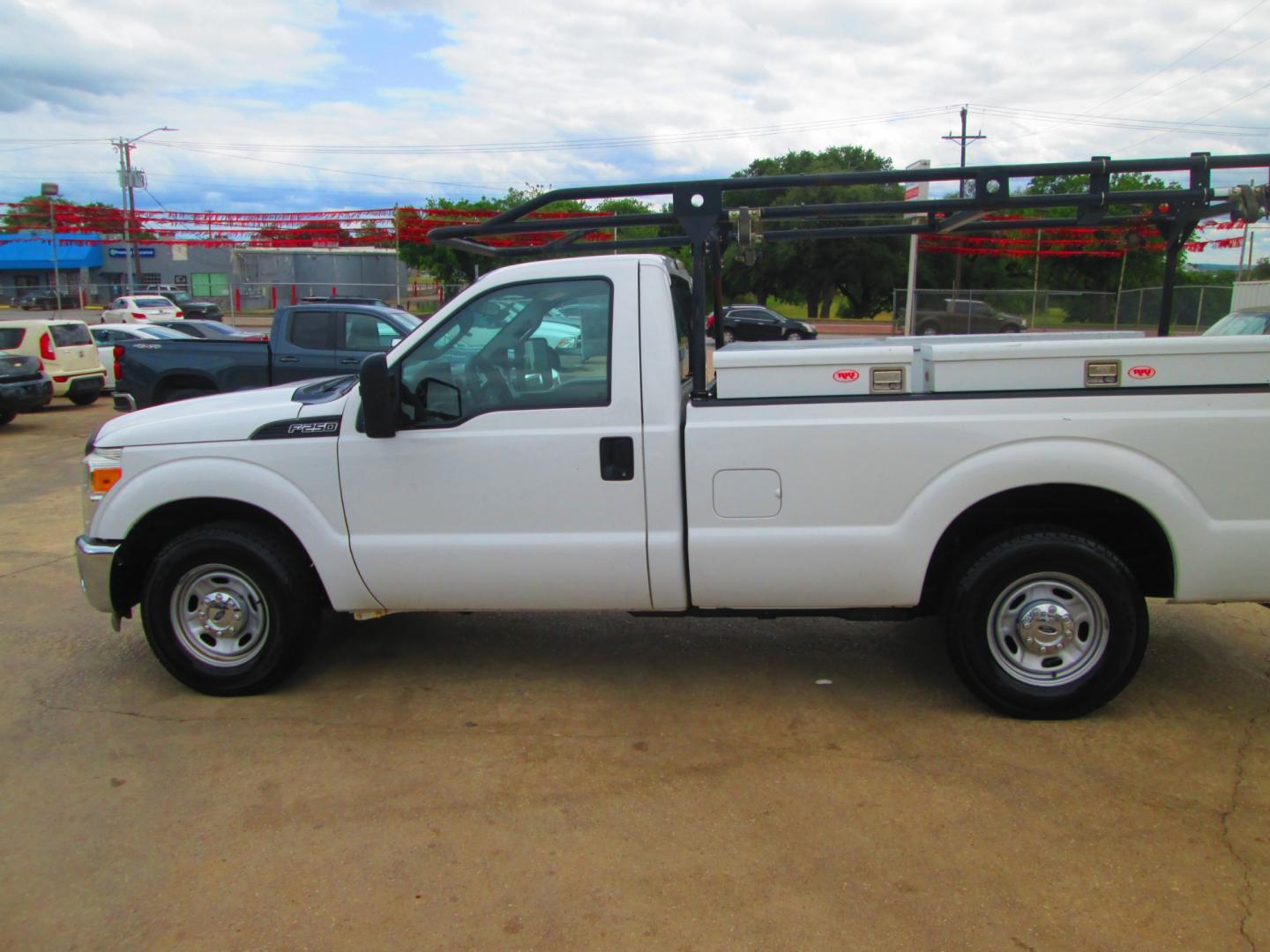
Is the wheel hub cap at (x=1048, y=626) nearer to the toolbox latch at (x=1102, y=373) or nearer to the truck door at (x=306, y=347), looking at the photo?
the toolbox latch at (x=1102, y=373)

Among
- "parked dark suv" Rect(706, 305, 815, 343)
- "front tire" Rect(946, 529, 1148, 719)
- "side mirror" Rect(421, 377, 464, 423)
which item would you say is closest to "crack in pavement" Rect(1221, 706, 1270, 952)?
"front tire" Rect(946, 529, 1148, 719)

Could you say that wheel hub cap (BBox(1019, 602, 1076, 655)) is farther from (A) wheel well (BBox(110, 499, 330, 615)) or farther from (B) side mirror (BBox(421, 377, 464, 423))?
(A) wheel well (BBox(110, 499, 330, 615))

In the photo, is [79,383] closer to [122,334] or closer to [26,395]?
[26,395]

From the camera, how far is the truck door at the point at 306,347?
1215 centimetres

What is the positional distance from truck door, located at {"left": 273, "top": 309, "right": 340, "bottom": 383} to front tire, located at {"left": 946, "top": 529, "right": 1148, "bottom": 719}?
9419 millimetres

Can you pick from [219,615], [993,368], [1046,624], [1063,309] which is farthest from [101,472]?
[1063,309]

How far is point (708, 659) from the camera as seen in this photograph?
523 cm

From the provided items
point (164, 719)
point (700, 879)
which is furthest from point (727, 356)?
point (164, 719)

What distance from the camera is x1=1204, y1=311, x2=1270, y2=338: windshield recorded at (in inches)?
460

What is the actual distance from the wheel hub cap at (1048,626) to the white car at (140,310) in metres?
36.3

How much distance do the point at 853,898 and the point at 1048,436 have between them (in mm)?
2037

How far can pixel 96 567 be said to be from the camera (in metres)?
4.73

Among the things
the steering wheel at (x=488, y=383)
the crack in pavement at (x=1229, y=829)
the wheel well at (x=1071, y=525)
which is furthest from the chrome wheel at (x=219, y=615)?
the crack in pavement at (x=1229, y=829)

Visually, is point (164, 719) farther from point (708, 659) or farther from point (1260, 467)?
point (1260, 467)
